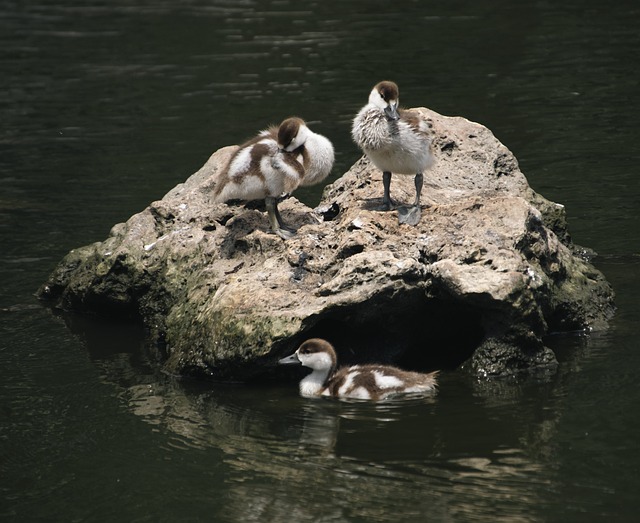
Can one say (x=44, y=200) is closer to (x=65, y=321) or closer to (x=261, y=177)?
(x=65, y=321)

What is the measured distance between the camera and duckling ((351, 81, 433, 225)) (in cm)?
922

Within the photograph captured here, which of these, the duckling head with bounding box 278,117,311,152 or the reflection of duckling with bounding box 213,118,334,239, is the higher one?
the duckling head with bounding box 278,117,311,152

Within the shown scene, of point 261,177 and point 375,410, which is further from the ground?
point 261,177

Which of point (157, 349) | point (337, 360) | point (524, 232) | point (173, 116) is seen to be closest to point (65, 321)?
point (157, 349)

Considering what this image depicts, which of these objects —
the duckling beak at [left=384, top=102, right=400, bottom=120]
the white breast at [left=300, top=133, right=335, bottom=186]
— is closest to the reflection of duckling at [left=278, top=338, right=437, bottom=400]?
the white breast at [left=300, top=133, right=335, bottom=186]

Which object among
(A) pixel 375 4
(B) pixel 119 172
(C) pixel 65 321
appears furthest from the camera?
(A) pixel 375 4


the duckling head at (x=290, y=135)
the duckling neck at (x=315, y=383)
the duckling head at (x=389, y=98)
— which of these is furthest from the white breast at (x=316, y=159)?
the duckling neck at (x=315, y=383)

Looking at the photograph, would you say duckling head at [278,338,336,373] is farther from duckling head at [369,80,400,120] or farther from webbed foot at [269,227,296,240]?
duckling head at [369,80,400,120]

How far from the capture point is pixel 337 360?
910cm

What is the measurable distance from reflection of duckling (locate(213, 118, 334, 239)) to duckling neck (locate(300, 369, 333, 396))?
55.5 inches

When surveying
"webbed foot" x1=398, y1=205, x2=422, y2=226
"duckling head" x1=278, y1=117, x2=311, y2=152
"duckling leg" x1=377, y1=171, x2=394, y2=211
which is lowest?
"webbed foot" x1=398, y1=205, x2=422, y2=226

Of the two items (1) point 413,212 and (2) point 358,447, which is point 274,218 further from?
(2) point 358,447

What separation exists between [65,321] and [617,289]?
5410 millimetres

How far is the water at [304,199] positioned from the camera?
727 centimetres
